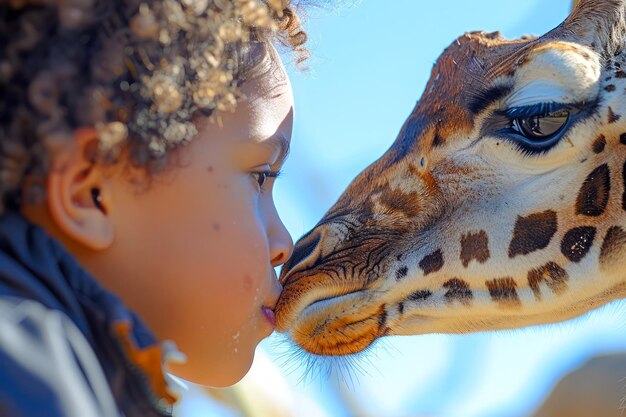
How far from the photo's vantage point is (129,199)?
1.23 m

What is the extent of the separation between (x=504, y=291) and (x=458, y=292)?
0.42ft

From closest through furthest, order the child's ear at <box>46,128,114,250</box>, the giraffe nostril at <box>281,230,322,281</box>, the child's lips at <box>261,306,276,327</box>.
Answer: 1. the child's ear at <box>46,128,114,250</box>
2. the child's lips at <box>261,306,276,327</box>
3. the giraffe nostril at <box>281,230,322,281</box>

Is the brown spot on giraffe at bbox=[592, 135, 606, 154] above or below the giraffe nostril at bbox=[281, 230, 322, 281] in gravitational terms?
above

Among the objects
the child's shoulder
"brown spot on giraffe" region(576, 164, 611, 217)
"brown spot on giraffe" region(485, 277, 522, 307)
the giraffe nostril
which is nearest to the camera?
the child's shoulder

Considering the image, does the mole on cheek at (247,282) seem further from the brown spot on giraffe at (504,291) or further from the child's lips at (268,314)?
the brown spot on giraffe at (504,291)

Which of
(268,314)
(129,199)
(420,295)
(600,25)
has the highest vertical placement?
(600,25)

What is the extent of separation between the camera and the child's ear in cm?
109

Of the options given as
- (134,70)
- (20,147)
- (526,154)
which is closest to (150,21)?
(134,70)

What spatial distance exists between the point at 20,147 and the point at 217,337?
20.6 inches

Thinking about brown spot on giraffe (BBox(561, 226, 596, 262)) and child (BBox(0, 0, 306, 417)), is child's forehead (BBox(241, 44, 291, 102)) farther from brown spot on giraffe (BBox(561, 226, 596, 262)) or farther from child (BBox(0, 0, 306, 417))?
brown spot on giraffe (BBox(561, 226, 596, 262))

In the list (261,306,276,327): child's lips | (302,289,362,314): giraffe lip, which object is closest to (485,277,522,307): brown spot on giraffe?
(302,289,362,314): giraffe lip

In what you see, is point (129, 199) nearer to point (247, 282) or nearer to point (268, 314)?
point (247, 282)

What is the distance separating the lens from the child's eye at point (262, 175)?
4.81 ft

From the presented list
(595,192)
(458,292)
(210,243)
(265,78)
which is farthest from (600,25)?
(210,243)
